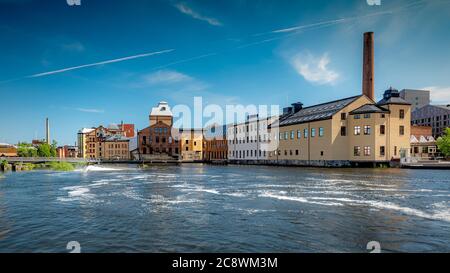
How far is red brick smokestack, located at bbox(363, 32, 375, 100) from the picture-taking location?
6444 centimetres

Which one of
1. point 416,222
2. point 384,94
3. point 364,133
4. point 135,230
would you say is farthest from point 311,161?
point 135,230

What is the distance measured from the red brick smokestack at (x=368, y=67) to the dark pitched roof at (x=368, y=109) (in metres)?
9.70

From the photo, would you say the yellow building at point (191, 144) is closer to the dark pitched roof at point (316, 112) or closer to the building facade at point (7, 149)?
the dark pitched roof at point (316, 112)

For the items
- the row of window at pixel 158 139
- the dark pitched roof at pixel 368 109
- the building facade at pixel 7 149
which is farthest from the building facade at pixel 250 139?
the building facade at pixel 7 149

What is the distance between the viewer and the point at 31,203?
1703 centimetres

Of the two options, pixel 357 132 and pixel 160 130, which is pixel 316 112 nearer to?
pixel 357 132

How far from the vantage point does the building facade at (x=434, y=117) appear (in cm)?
10878

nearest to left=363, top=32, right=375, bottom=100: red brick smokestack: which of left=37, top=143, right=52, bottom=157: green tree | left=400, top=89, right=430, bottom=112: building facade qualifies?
left=400, top=89, right=430, bottom=112: building facade

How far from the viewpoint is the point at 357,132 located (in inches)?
2186

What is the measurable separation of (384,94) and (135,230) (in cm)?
5979

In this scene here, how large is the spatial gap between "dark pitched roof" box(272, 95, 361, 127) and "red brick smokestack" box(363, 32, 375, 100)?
7576 mm

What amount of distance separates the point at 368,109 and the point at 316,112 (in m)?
13.1

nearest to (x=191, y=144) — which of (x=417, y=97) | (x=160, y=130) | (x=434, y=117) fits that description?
(x=160, y=130)
